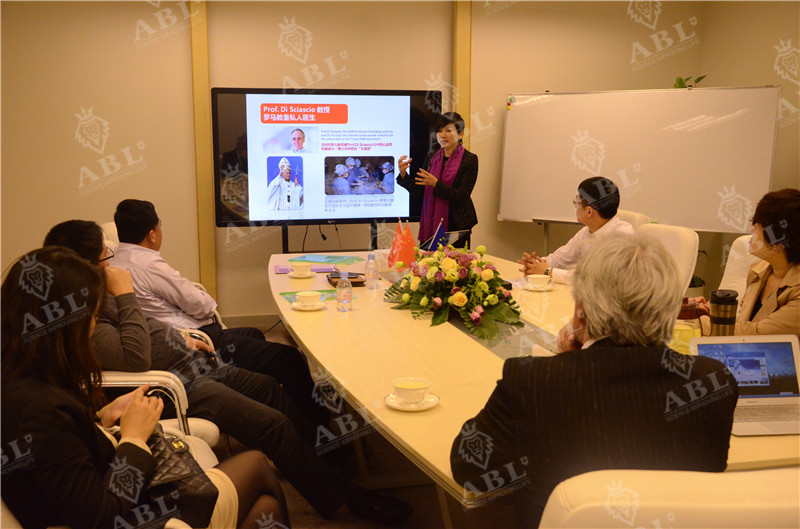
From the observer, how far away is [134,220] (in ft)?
9.53

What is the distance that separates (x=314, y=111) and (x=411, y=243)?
2.05m

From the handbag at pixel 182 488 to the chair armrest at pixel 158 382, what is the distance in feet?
2.05

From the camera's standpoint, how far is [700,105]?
5301 mm

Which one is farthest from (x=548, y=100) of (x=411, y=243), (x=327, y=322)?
(x=327, y=322)

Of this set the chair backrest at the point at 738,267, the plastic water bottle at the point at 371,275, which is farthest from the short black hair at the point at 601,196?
the plastic water bottle at the point at 371,275

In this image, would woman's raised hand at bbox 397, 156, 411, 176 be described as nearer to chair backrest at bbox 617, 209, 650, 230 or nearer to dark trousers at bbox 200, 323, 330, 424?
chair backrest at bbox 617, 209, 650, 230

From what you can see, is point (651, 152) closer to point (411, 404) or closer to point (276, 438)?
point (276, 438)

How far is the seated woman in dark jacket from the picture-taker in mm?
1385

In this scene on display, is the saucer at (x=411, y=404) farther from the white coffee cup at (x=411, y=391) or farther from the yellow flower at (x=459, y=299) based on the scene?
the yellow flower at (x=459, y=299)

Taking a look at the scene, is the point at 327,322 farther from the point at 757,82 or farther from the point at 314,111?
the point at 757,82

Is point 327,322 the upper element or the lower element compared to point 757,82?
lower

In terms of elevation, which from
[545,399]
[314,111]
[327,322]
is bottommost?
[327,322]

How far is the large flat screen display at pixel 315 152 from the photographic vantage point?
16.8 ft

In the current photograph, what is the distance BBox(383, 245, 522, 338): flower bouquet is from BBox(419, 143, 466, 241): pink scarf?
83.7 inches
